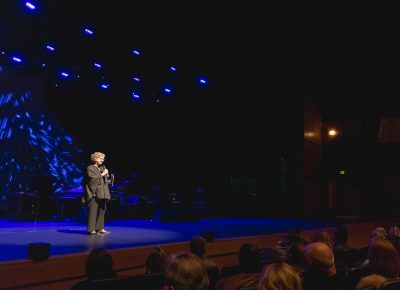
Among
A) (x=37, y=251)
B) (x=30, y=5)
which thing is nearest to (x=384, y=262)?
(x=37, y=251)

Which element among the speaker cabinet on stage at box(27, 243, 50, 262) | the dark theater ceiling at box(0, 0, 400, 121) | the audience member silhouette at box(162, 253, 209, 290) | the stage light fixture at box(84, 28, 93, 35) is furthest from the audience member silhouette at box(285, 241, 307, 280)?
the stage light fixture at box(84, 28, 93, 35)

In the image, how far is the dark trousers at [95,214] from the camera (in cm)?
650

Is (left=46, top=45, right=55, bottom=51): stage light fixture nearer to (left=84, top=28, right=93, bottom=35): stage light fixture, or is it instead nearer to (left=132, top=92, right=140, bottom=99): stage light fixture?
(left=84, top=28, right=93, bottom=35): stage light fixture

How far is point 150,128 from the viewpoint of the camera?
14.0 m

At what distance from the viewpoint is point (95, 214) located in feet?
21.8

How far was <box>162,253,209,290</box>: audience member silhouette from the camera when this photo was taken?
2115mm

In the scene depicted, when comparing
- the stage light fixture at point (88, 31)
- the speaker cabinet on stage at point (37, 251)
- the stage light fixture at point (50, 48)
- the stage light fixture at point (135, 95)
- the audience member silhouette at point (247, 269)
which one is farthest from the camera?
the stage light fixture at point (135, 95)

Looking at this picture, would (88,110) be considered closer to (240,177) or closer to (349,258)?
(240,177)

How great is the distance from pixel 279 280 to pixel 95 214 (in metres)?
5.04

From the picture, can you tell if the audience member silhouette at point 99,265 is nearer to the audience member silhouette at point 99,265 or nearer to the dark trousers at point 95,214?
the audience member silhouette at point 99,265

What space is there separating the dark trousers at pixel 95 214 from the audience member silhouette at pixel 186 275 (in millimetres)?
4617

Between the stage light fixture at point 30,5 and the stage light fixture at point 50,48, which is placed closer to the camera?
the stage light fixture at point 30,5

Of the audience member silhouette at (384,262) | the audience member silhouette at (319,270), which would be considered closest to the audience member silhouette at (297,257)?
the audience member silhouette at (319,270)

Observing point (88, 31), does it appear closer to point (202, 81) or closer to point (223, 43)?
point (223, 43)
